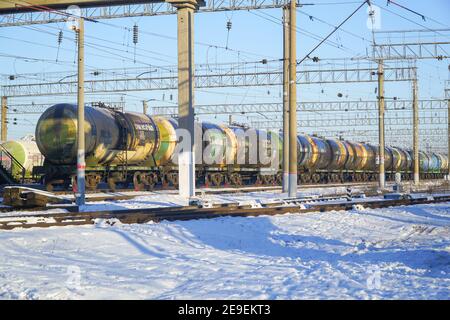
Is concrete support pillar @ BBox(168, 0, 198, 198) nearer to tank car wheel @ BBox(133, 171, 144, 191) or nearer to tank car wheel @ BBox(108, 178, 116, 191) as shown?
tank car wheel @ BBox(108, 178, 116, 191)

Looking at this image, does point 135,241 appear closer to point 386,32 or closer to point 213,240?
point 213,240

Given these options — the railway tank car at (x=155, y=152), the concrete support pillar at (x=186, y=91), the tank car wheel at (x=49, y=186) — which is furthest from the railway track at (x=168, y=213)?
the tank car wheel at (x=49, y=186)

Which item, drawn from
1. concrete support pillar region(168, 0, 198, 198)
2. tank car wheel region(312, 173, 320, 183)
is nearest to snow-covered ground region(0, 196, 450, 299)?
concrete support pillar region(168, 0, 198, 198)

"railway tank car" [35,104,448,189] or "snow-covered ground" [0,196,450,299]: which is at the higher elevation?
"railway tank car" [35,104,448,189]

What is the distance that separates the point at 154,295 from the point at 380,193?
25.8m

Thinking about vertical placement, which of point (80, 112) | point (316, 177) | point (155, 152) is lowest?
point (316, 177)

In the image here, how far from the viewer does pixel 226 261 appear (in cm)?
1038

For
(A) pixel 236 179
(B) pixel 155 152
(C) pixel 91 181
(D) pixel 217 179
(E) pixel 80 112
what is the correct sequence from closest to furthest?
(E) pixel 80 112, (C) pixel 91 181, (B) pixel 155 152, (D) pixel 217 179, (A) pixel 236 179

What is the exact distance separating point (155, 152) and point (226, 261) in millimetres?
21713

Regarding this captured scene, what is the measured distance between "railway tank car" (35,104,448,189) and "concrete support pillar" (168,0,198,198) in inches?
207

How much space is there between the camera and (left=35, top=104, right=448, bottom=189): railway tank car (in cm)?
2738

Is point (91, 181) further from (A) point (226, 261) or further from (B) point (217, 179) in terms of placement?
(A) point (226, 261)

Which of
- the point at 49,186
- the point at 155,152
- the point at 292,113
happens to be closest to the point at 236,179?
the point at 155,152

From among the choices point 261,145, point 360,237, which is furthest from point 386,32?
point 360,237
